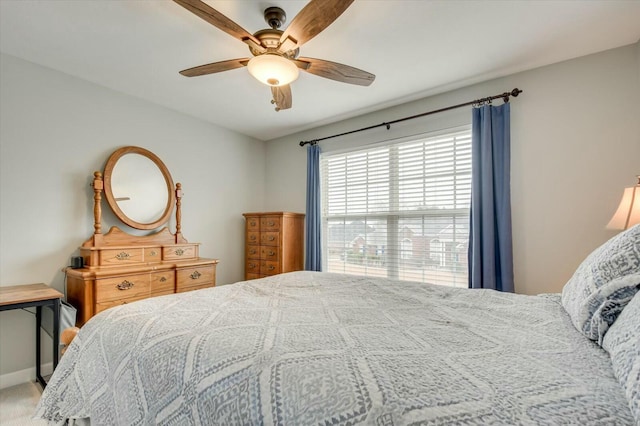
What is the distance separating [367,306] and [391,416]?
812 mm

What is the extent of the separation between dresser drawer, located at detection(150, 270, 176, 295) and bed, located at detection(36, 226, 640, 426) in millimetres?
1348

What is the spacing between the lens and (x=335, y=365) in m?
0.75

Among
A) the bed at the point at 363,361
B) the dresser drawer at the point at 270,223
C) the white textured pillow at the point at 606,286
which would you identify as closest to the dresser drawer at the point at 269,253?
the dresser drawer at the point at 270,223

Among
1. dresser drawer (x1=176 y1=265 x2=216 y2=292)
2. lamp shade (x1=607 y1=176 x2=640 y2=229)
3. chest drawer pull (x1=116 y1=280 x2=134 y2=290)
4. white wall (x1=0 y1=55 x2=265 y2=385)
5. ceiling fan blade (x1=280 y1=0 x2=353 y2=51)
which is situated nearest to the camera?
ceiling fan blade (x1=280 y1=0 x2=353 y2=51)

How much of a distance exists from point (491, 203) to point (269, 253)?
8.20 feet

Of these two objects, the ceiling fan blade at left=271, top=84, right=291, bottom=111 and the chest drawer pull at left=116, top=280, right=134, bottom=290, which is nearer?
the ceiling fan blade at left=271, top=84, right=291, bottom=111

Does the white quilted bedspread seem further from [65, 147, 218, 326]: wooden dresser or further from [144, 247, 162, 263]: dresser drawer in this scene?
[144, 247, 162, 263]: dresser drawer

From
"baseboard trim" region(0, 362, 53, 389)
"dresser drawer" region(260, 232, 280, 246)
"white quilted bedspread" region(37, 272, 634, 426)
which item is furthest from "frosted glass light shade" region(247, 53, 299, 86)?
"baseboard trim" region(0, 362, 53, 389)

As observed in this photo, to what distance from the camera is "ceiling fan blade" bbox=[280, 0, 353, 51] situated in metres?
1.34

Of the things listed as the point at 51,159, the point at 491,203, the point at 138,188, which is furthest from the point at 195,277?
the point at 491,203

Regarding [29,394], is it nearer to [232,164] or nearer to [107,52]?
[107,52]

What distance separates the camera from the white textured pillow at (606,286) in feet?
2.78

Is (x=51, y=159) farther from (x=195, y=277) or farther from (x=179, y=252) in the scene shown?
(x=195, y=277)

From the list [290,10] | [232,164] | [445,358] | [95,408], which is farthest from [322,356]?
[232,164]
